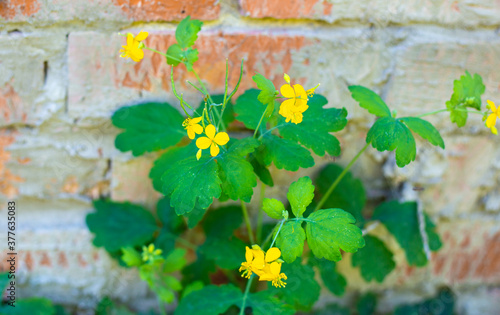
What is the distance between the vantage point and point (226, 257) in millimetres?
1133

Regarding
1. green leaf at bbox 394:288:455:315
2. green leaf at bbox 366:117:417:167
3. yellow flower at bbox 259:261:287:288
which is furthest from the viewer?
green leaf at bbox 394:288:455:315

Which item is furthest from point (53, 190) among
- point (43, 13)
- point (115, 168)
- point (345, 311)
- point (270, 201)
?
point (345, 311)

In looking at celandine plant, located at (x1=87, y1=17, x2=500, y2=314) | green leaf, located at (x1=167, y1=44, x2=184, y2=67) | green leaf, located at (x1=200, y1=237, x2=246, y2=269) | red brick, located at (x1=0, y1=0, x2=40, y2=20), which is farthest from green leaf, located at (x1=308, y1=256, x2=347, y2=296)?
red brick, located at (x1=0, y1=0, x2=40, y2=20)

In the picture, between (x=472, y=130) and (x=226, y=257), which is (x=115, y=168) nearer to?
(x=226, y=257)

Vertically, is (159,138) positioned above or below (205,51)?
below

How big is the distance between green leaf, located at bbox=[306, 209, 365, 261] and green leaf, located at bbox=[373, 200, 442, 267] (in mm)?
507

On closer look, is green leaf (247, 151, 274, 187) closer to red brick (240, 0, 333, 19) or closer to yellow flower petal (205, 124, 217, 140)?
yellow flower petal (205, 124, 217, 140)

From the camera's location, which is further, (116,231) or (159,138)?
(116,231)

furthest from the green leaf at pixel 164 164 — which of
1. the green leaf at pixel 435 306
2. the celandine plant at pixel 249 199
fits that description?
the green leaf at pixel 435 306

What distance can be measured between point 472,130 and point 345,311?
0.76 meters

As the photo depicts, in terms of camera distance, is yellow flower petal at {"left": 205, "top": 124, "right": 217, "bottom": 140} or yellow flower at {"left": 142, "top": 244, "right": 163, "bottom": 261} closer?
yellow flower petal at {"left": 205, "top": 124, "right": 217, "bottom": 140}

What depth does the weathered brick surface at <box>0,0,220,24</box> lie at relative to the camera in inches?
42.4

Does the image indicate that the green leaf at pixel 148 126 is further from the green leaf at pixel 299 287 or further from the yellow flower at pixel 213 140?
the green leaf at pixel 299 287

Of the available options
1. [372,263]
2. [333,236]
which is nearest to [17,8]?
[333,236]
